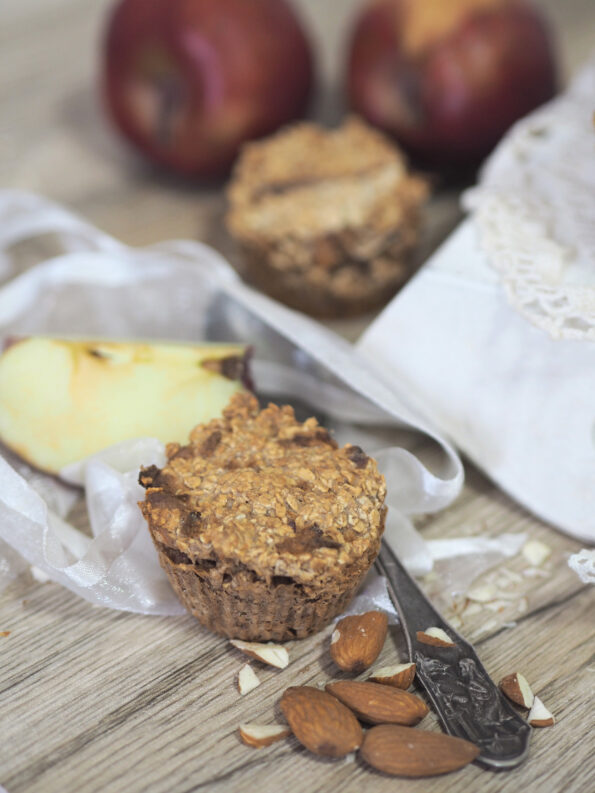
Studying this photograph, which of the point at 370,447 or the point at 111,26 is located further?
the point at 111,26

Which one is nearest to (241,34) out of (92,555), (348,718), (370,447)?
(370,447)

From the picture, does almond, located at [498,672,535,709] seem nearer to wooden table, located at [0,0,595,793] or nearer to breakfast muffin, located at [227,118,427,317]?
wooden table, located at [0,0,595,793]

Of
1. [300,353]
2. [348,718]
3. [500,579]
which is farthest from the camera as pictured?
[300,353]

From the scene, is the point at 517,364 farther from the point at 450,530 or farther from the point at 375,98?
the point at 375,98

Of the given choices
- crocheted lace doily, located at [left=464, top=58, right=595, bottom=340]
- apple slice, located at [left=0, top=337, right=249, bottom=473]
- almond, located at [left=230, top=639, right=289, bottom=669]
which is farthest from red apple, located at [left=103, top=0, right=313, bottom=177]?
almond, located at [left=230, top=639, right=289, bottom=669]

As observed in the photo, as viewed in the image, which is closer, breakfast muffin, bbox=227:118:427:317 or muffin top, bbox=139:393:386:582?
muffin top, bbox=139:393:386:582

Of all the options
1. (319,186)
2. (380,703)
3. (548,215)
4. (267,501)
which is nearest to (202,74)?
(319,186)

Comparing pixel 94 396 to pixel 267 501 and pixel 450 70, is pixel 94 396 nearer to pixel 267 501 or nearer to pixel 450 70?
pixel 267 501

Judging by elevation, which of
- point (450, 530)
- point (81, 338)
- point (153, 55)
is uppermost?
point (153, 55)
